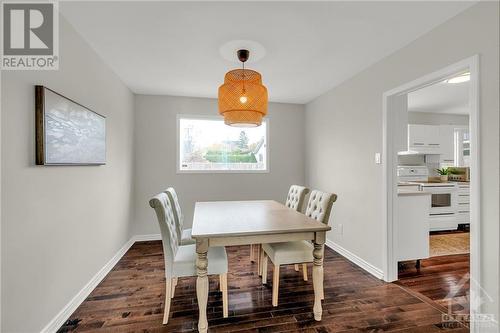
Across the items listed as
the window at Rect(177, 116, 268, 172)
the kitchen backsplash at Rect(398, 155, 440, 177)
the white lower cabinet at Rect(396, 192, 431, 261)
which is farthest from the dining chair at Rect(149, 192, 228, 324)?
the kitchen backsplash at Rect(398, 155, 440, 177)

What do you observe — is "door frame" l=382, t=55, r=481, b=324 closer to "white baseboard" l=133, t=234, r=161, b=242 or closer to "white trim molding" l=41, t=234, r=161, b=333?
"white trim molding" l=41, t=234, r=161, b=333

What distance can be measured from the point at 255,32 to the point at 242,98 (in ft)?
1.97

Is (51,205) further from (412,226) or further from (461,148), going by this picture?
(461,148)

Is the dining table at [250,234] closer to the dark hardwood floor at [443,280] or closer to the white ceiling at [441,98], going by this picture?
the dark hardwood floor at [443,280]

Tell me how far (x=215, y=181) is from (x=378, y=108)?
2641mm

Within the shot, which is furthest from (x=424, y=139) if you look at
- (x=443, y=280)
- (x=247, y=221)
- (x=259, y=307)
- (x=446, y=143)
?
(x=259, y=307)

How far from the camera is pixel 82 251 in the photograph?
2.07m

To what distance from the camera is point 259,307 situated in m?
1.99

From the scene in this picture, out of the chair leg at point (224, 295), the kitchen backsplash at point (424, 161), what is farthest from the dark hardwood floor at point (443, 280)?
the kitchen backsplash at point (424, 161)

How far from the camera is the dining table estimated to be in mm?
1656

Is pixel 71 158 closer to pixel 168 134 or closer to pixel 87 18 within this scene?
pixel 87 18

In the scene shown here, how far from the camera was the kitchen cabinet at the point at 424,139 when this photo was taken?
4.65 m

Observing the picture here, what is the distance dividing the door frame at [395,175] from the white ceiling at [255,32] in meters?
0.41

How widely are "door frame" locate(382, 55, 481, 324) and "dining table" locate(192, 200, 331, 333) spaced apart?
98 cm
